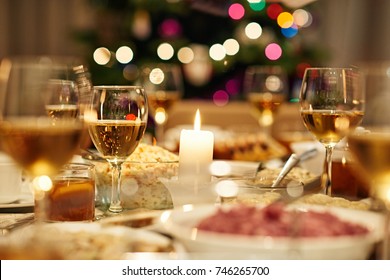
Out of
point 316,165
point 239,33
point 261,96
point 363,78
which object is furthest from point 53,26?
point 363,78

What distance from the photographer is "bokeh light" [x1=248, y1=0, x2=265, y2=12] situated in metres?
3.85

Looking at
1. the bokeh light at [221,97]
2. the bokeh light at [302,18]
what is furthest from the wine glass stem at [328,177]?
the bokeh light at [302,18]

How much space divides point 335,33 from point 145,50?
2.36 metres

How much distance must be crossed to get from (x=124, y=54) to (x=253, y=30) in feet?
2.53

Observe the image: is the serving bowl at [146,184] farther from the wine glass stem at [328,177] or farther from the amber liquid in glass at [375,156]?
the amber liquid in glass at [375,156]

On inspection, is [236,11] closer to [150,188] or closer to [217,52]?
[217,52]

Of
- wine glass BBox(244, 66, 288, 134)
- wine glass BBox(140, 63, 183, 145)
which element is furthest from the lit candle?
wine glass BBox(244, 66, 288, 134)

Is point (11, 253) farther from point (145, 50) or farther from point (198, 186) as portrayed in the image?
point (145, 50)

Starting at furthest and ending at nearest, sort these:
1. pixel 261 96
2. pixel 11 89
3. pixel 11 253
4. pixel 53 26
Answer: pixel 53 26, pixel 261 96, pixel 11 89, pixel 11 253

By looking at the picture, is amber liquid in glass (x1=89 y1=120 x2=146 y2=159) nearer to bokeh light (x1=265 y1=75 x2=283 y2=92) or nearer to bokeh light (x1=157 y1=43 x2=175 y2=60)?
bokeh light (x1=265 y1=75 x2=283 y2=92)

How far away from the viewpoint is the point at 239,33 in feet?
12.8

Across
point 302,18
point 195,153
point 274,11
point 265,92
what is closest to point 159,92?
point 265,92

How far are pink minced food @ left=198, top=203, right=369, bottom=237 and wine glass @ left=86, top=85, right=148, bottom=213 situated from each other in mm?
327
